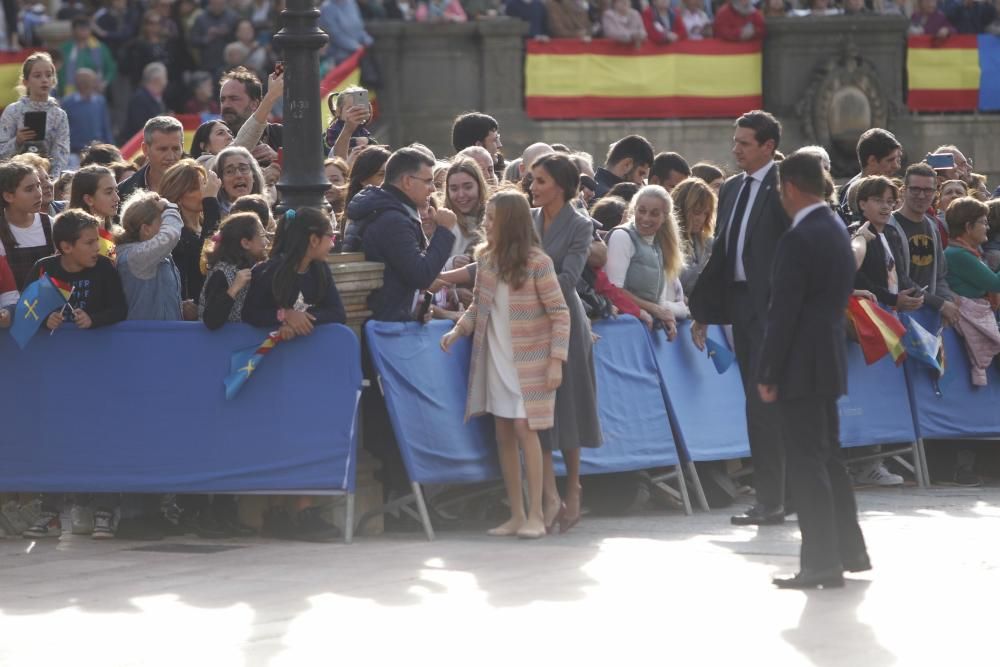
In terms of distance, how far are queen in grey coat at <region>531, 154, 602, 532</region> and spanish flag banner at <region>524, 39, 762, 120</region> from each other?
14.2 metres

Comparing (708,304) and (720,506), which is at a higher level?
(708,304)

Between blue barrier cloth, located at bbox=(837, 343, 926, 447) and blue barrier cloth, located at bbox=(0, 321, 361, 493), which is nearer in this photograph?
blue barrier cloth, located at bbox=(0, 321, 361, 493)

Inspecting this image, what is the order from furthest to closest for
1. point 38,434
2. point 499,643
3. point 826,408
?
point 38,434 < point 826,408 < point 499,643

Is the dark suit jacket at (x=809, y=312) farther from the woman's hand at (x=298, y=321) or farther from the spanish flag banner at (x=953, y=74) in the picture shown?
the spanish flag banner at (x=953, y=74)

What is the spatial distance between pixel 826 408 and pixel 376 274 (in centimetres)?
274

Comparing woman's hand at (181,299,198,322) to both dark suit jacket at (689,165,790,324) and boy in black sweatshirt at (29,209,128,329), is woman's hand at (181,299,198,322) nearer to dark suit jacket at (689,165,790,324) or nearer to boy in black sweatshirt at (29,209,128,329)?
boy in black sweatshirt at (29,209,128,329)

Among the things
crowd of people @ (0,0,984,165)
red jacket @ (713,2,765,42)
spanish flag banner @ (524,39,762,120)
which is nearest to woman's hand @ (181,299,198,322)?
crowd of people @ (0,0,984,165)

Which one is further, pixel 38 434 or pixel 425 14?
pixel 425 14

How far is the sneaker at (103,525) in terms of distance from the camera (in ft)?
35.2

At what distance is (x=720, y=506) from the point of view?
12.1 metres

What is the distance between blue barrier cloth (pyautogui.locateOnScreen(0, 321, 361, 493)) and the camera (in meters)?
10.4

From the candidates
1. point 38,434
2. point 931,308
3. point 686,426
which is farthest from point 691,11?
point 38,434

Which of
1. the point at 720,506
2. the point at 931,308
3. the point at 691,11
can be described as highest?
the point at 691,11

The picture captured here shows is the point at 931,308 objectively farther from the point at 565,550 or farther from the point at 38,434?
the point at 38,434
